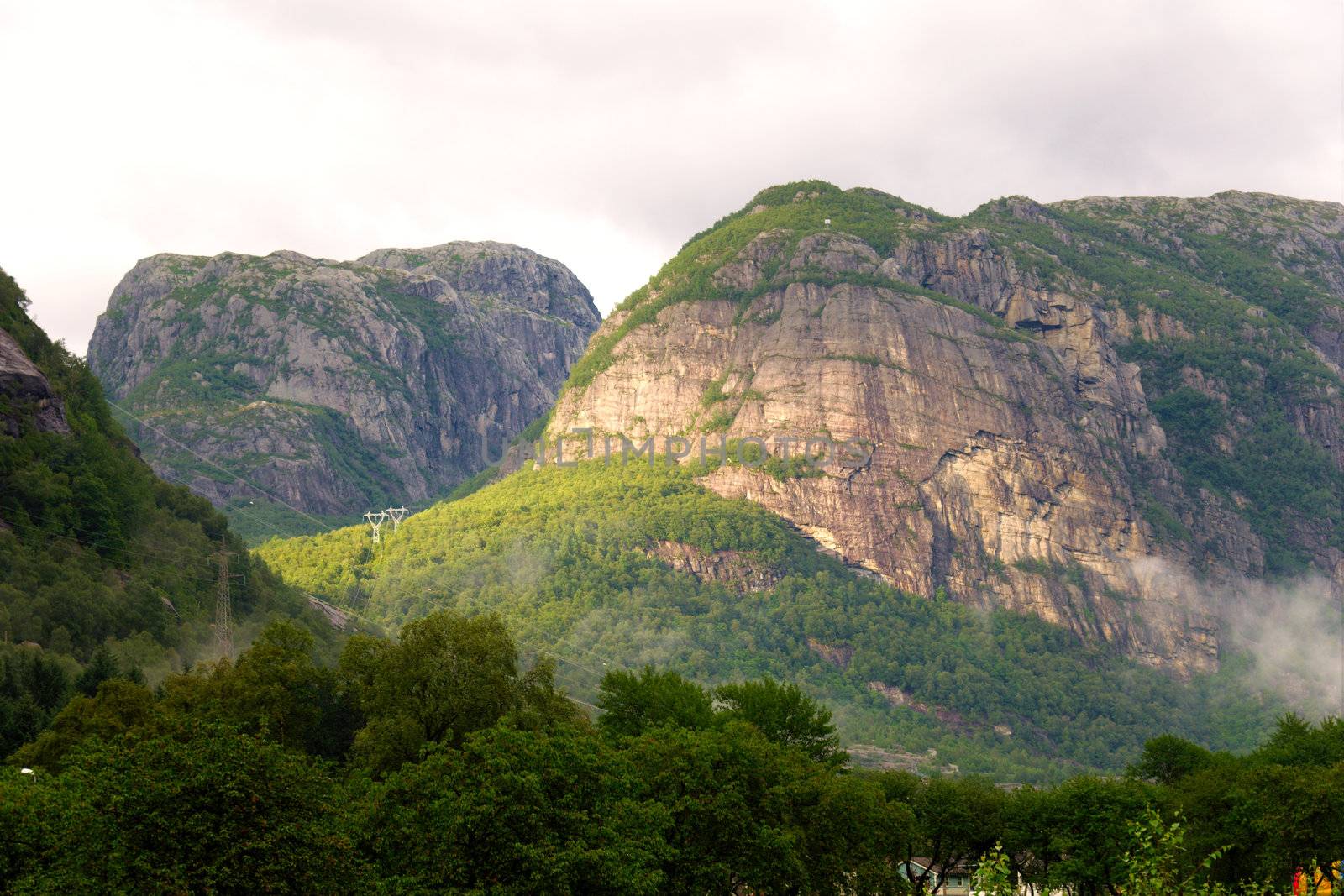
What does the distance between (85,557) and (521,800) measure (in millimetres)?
87916

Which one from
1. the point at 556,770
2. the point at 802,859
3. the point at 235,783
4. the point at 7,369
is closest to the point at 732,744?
the point at 802,859

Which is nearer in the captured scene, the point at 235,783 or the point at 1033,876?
the point at 235,783

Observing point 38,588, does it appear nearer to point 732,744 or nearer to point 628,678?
point 628,678

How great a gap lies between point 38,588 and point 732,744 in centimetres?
6852

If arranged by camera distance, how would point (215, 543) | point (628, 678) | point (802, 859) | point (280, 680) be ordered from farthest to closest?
point (215, 543)
point (628, 678)
point (280, 680)
point (802, 859)

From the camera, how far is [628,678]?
12775 cm

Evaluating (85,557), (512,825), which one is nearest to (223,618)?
(85,557)

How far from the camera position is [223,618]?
148500mm

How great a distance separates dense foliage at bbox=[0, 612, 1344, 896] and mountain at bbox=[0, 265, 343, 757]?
484 inches

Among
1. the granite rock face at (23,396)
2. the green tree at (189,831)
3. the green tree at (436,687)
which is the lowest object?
the green tree at (189,831)

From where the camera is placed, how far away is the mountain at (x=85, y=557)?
11881cm

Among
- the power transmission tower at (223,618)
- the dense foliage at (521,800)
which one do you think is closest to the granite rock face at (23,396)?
the power transmission tower at (223,618)

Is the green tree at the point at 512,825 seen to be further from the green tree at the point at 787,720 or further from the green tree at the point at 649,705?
the green tree at the point at 787,720

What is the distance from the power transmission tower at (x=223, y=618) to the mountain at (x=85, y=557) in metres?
1.04
